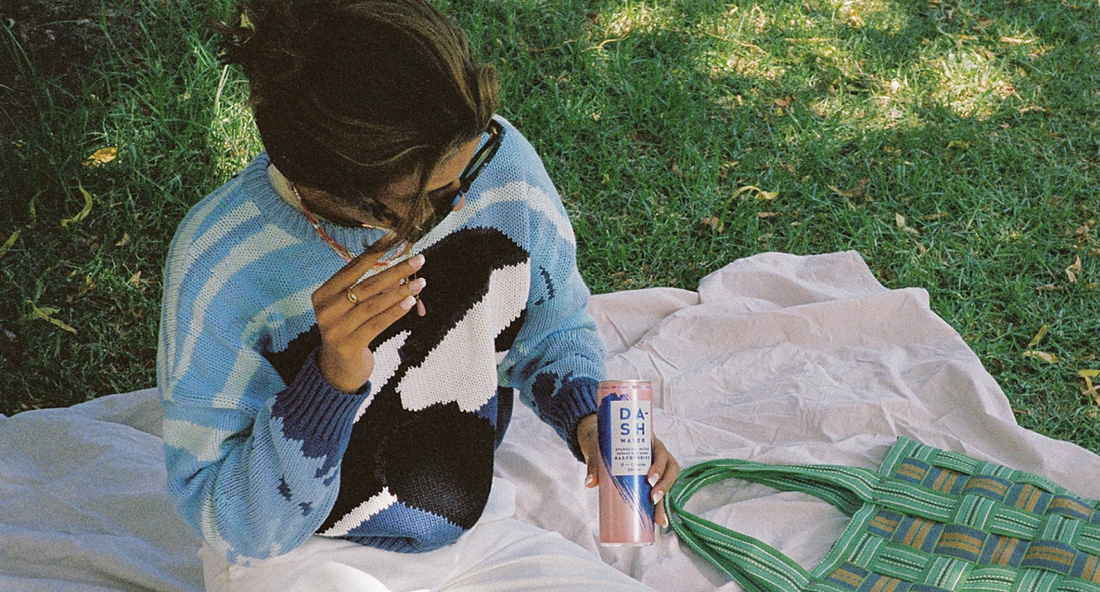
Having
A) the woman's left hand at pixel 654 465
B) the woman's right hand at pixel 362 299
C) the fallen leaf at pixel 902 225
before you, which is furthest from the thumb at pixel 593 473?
the fallen leaf at pixel 902 225

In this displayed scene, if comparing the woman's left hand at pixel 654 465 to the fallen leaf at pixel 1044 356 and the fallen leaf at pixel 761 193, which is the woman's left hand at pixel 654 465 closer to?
the fallen leaf at pixel 1044 356

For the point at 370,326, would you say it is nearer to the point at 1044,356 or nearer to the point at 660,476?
the point at 660,476

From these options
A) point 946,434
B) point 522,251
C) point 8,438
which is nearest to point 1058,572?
point 946,434

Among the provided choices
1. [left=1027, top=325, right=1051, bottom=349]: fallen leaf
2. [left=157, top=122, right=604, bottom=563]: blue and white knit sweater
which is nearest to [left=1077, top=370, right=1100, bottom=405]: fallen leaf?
[left=1027, top=325, right=1051, bottom=349]: fallen leaf

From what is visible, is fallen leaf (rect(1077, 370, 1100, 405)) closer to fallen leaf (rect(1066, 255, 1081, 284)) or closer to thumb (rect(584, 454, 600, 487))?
fallen leaf (rect(1066, 255, 1081, 284))

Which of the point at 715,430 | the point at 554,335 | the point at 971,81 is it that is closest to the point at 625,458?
the point at 554,335

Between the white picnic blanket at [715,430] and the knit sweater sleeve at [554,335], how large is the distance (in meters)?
0.49

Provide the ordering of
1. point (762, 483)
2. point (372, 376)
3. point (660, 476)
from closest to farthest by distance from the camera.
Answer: point (372, 376)
point (660, 476)
point (762, 483)

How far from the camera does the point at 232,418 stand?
157cm

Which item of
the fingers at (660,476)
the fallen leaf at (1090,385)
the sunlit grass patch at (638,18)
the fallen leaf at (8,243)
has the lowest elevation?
the fallen leaf at (1090,385)

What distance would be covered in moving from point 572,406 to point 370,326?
2.13 feet

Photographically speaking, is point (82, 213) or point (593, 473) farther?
point (82, 213)

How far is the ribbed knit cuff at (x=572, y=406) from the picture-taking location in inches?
75.8

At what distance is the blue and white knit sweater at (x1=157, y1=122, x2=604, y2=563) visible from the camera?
153 centimetres
